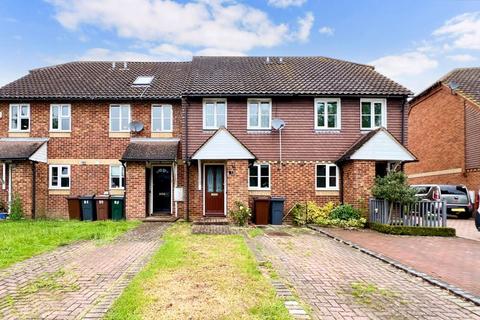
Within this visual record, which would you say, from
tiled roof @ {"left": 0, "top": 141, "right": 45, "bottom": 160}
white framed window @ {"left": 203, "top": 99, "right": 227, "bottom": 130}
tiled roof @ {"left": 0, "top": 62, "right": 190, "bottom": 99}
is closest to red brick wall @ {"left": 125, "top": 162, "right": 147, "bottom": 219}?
tiled roof @ {"left": 0, "top": 62, "right": 190, "bottom": 99}

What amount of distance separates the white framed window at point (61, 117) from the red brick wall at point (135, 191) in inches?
165

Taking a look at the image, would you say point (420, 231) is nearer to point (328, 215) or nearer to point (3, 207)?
point (328, 215)

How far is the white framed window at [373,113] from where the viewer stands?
1817 cm

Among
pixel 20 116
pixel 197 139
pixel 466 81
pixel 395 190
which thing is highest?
pixel 466 81

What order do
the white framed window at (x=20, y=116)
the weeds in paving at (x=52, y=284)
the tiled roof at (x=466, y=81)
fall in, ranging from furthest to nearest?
the tiled roof at (x=466, y=81)
the white framed window at (x=20, y=116)
the weeds in paving at (x=52, y=284)

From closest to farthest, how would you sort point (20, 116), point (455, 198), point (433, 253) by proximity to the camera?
point (433, 253)
point (20, 116)
point (455, 198)

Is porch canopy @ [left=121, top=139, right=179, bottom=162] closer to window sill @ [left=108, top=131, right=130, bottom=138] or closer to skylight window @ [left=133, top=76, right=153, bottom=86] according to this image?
window sill @ [left=108, top=131, right=130, bottom=138]

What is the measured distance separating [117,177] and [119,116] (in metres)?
3.05

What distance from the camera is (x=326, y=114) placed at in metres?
18.2

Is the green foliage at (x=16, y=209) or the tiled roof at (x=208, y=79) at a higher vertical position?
the tiled roof at (x=208, y=79)

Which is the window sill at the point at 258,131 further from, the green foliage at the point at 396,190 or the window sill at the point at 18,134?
the window sill at the point at 18,134

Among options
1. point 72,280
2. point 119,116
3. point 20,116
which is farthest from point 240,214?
point 20,116

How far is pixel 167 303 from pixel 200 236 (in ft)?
23.1

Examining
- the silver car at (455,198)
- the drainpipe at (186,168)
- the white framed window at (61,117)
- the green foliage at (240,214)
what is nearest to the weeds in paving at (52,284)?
the green foliage at (240,214)
